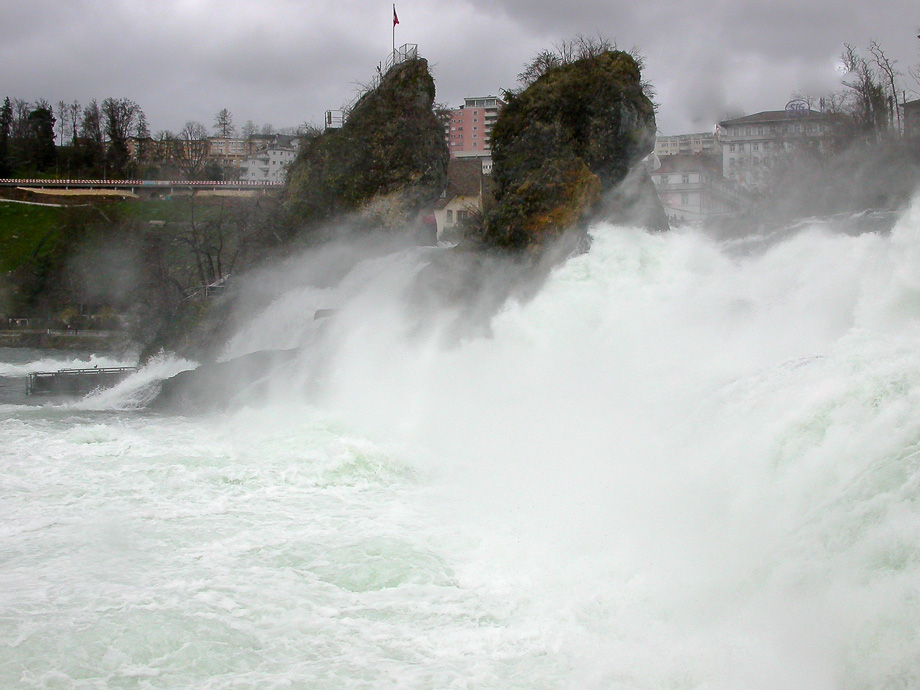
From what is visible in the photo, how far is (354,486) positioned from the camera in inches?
497

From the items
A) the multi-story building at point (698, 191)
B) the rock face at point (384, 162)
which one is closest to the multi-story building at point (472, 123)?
the multi-story building at point (698, 191)

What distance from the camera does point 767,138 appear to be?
103 feet

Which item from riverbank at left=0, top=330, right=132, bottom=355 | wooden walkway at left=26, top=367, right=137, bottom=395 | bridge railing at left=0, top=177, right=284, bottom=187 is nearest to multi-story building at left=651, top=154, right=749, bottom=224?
wooden walkway at left=26, top=367, right=137, bottom=395

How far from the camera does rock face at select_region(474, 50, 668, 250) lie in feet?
67.4

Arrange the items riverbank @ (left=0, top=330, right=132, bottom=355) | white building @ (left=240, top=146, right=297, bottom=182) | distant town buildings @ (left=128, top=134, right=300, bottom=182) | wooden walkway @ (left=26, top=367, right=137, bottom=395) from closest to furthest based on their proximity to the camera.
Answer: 1. wooden walkway @ (left=26, top=367, right=137, bottom=395)
2. riverbank @ (left=0, top=330, right=132, bottom=355)
3. distant town buildings @ (left=128, top=134, right=300, bottom=182)
4. white building @ (left=240, top=146, right=297, bottom=182)

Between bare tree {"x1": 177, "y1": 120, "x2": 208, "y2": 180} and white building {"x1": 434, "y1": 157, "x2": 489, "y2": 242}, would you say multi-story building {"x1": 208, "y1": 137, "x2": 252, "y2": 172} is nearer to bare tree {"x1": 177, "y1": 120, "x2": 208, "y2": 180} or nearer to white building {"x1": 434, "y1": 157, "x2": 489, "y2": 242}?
bare tree {"x1": 177, "y1": 120, "x2": 208, "y2": 180}

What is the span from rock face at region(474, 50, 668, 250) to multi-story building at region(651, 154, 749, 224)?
962 cm

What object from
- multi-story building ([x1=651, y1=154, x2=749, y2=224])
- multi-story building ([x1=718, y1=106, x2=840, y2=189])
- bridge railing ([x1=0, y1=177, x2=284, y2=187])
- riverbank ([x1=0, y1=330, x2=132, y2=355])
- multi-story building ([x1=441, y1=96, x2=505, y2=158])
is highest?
multi-story building ([x1=441, y1=96, x2=505, y2=158])

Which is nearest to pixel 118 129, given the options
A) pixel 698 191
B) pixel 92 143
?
pixel 92 143

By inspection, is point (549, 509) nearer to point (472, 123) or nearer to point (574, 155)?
point (574, 155)

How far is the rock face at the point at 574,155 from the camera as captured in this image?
808 inches

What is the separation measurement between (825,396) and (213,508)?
26.4 ft

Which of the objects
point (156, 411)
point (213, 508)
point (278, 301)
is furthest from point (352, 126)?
point (213, 508)

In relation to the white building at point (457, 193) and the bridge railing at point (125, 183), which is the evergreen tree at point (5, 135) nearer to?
the bridge railing at point (125, 183)
